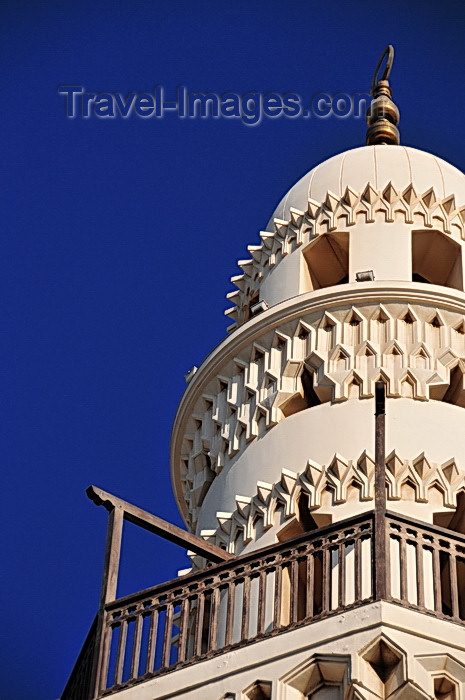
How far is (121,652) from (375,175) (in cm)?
837

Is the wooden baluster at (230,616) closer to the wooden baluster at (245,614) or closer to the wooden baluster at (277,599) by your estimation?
the wooden baluster at (245,614)

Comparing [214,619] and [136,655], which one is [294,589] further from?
[136,655]

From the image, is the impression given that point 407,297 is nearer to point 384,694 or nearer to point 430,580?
point 430,580

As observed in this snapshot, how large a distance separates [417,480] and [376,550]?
10.2 ft

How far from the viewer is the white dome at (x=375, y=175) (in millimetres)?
21266

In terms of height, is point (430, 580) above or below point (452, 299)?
below

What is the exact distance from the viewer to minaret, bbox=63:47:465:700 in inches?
553

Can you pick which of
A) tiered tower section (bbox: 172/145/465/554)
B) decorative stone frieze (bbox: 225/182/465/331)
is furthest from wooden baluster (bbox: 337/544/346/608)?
decorative stone frieze (bbox: 225/182/465/331)

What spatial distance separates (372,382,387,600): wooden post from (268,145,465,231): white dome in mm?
6754

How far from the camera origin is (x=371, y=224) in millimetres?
20594

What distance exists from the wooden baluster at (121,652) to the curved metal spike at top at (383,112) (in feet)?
32.1

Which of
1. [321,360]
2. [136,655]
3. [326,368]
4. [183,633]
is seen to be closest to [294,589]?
[183,633]

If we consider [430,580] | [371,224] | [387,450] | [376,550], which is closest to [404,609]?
[376,550]

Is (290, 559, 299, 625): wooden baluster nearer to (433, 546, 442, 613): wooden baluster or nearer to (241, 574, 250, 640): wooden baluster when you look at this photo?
(241, 574, 250, 640): wooden baluster
